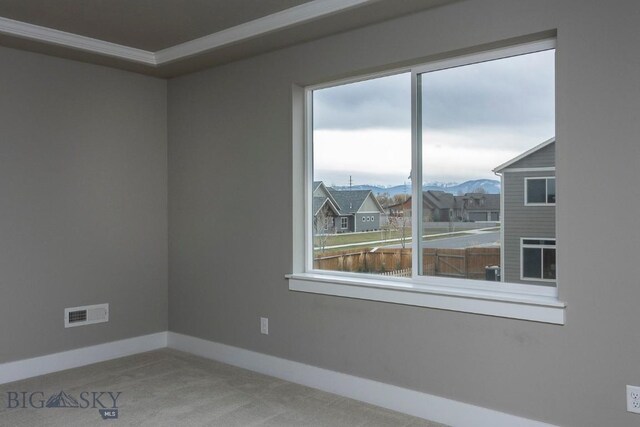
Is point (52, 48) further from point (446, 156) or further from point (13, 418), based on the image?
point (446, 156)

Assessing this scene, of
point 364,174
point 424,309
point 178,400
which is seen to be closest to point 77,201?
point 178,400

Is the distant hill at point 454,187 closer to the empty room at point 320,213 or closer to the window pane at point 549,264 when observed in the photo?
the empty room at point 320,213

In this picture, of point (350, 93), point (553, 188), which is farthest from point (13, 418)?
point (553, 188)

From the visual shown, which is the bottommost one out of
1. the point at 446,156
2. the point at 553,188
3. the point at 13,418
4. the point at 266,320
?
the point at 13,418

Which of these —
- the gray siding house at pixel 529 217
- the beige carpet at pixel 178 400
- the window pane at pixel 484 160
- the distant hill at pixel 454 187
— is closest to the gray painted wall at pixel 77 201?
the beige carpet at pixel 178 400

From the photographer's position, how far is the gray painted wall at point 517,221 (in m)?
2.91

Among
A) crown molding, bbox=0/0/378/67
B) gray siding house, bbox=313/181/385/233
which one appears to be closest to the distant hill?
gray siding house, bbox=313/181/385/233

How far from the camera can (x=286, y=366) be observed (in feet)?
12.8

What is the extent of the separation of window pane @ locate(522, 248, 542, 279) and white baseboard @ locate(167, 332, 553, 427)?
29.1 inches

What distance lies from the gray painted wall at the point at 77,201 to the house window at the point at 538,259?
10.2ft

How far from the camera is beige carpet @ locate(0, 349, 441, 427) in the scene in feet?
10.4

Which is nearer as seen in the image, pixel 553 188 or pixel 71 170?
pixel 553 188

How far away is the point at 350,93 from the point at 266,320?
174 centimetres

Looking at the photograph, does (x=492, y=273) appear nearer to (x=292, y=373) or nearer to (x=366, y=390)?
(x=366, y=390)
